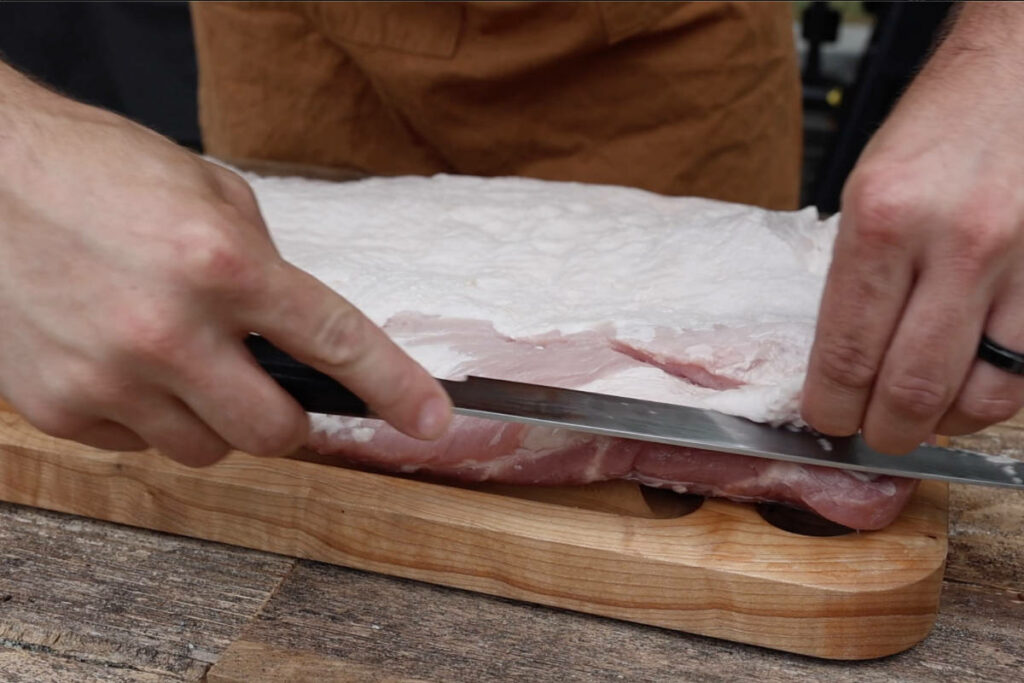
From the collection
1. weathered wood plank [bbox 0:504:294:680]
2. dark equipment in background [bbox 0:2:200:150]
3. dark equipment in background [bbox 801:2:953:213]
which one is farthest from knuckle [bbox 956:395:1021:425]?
dark equipment in background [bbox 0:2:200:150]

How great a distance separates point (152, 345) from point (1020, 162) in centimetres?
77

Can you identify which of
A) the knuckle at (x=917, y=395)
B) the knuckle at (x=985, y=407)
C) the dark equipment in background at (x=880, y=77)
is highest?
the knuckle at (x=917, y=395)

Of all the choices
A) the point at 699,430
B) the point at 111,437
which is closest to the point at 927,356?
the point at 699,430

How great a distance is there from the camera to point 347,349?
89cm

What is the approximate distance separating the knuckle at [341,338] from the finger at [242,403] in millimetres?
71

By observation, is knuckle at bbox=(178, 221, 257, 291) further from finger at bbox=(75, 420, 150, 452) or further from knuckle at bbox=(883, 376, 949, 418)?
knuckle at bbox=(883, 376, 949, 418)

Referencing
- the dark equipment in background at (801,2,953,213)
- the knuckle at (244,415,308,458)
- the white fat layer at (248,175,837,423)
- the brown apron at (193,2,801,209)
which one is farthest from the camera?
the dark equipment in background at (801,2,953,213)

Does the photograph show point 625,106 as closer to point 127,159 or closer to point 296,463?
point 296,463

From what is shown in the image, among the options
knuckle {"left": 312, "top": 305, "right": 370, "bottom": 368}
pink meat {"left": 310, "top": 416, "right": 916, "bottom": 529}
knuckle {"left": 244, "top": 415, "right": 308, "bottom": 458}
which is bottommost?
pink meat {"left": 310, "top": 416, "right": 916, "bottom": 529}

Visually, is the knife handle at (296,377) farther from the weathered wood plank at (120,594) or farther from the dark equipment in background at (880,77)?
the dark equipment in background at (880,77)

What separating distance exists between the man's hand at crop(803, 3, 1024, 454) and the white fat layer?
0.48 ft

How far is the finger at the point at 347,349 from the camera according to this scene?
34.3 inches

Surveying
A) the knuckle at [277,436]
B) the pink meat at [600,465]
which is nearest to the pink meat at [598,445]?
the pink meat at [600,465]

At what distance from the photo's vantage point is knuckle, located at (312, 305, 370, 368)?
88 cm
